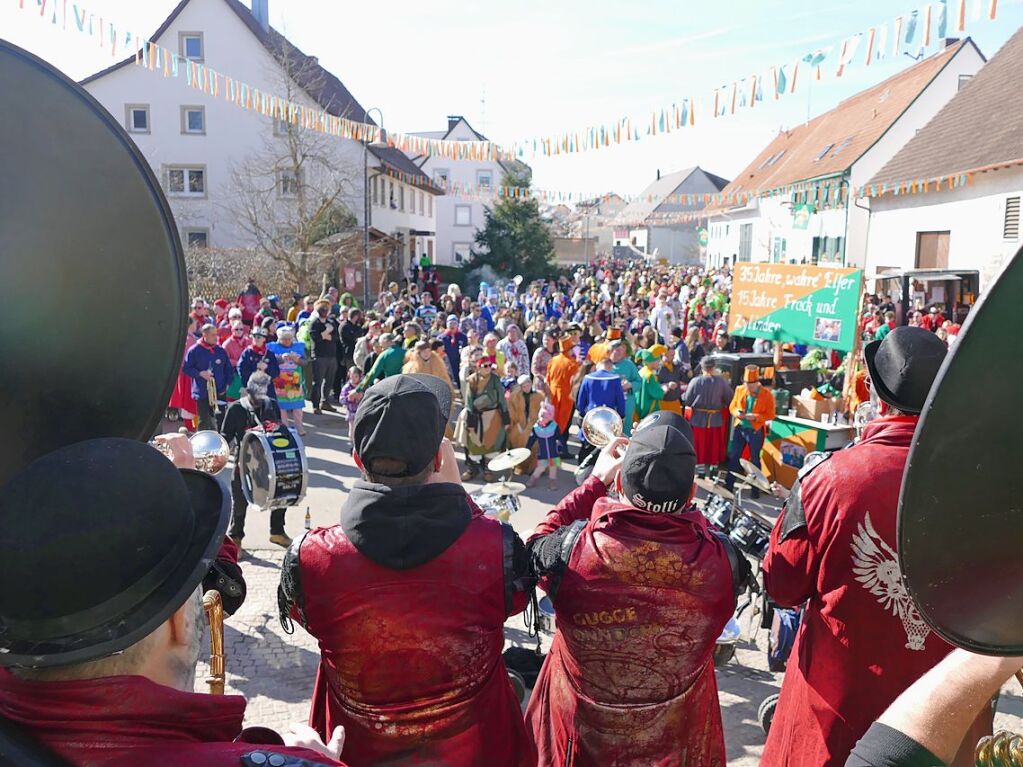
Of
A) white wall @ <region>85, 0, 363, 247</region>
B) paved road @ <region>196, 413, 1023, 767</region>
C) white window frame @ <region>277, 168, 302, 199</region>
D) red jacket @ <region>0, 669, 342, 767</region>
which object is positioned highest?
white wall @ <region>85, 0, 363, 247</region>

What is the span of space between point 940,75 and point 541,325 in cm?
2232

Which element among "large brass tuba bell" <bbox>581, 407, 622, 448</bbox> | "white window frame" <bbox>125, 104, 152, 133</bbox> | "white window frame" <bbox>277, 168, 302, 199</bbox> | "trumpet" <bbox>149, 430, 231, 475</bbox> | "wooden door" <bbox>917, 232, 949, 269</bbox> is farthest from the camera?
"white window frame" <bbox>125, 104, 152, 133</bbox>

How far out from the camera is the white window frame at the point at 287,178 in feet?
90.1

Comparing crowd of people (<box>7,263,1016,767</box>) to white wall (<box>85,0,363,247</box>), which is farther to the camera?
white wall (<box>85,0,363,247</box>)

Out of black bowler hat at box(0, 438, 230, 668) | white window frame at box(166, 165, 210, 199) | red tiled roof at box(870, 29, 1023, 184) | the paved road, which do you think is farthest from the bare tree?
black bowler hat at box(0, 438, 230, 668)

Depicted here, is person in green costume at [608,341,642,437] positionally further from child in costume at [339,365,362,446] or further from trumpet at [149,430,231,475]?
trumpet at [149,430,231,475]

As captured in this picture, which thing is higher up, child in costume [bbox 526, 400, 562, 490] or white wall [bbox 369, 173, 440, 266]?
white wall [bbox 369, 173, 440, 266]

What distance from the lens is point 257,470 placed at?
6352 mm

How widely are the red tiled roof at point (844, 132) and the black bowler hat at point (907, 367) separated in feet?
100

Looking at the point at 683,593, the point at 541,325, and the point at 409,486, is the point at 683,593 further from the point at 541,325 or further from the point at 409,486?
the point at 541,325

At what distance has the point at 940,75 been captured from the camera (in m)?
29.1

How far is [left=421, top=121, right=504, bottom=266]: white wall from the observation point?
184 ft

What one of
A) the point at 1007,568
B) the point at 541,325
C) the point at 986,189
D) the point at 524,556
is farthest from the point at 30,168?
the point at 986,189

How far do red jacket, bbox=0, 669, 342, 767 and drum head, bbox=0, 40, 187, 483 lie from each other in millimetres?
724
